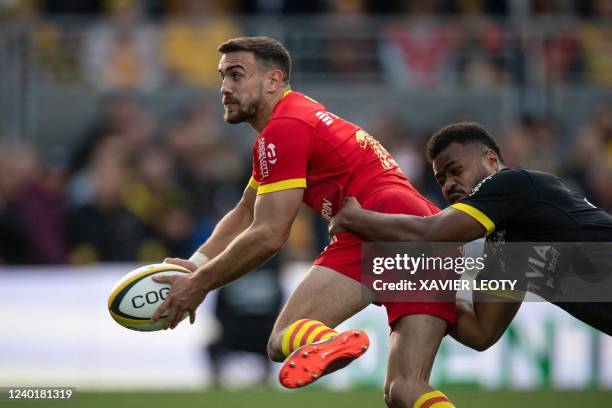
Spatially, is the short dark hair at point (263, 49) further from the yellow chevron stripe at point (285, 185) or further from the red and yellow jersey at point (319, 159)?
the yellow chevron stripe at point (285, 185)

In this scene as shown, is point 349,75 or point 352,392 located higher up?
point 349,75

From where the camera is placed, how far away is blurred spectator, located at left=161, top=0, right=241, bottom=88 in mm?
15406

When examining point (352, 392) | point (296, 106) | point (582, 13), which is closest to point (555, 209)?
point (296, 106)

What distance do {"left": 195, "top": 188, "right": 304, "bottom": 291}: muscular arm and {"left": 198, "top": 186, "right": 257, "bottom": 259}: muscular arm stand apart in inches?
31.5

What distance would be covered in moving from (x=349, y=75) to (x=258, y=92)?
8.33 m

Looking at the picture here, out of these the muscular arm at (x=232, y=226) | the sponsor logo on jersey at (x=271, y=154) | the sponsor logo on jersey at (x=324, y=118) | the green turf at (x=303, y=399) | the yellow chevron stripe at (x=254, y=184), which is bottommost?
the green turf at (x=303, y=399)

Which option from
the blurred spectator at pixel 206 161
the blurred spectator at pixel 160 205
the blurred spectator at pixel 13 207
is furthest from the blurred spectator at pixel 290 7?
the blurred spectator at pixel 13 207

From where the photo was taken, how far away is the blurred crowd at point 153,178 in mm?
13344

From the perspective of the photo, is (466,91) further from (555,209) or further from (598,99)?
(555,209)

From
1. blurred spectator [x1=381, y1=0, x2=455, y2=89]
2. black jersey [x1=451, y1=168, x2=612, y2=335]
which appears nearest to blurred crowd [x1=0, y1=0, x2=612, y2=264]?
blurred spectator [x1=381, y1=0, x2=455, y2=89]

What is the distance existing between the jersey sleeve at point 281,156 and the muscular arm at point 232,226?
2.62ft

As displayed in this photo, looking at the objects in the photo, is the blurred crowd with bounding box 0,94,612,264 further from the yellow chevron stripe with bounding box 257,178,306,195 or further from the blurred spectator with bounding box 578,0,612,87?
the yellow chevron stripe with bounding box 257,178,306,195

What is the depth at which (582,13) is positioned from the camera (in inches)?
640

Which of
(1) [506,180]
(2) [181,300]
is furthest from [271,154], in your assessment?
(1) [506,180]
